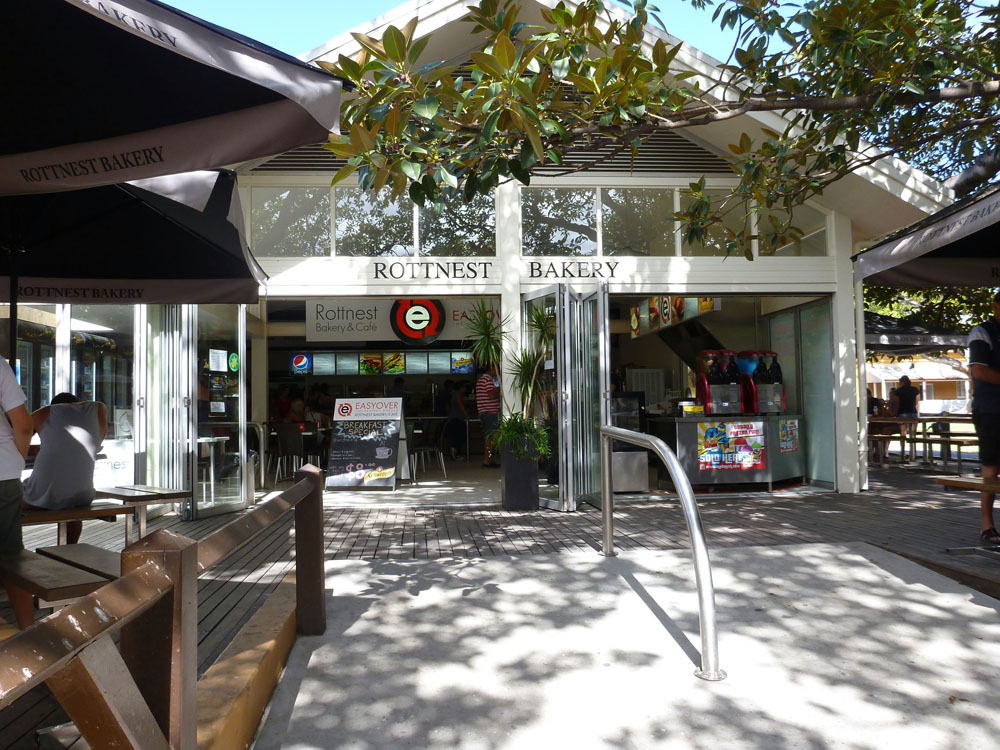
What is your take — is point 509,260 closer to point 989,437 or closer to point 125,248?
point 125,248

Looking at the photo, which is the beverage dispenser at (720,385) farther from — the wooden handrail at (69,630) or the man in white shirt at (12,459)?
the wooden handrail at (69,630)

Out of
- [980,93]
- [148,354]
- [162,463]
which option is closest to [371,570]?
[162,463]

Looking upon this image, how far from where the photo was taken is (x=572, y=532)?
6.18 meters

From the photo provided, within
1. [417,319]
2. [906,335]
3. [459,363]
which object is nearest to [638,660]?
[417,319]

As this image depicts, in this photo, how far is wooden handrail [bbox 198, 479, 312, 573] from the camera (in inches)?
70.7

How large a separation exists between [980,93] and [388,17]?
5380 millimetres

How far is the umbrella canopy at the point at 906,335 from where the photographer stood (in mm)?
12547

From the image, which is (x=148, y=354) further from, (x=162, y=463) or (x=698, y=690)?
(x=698, y=690)

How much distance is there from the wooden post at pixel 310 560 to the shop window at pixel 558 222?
210 inches

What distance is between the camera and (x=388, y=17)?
25.0ft

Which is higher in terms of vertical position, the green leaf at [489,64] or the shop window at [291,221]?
the shop window at [291,221]

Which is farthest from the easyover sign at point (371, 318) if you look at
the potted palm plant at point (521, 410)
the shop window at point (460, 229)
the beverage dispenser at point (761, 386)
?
the beverage dispenser at point (761, 386)

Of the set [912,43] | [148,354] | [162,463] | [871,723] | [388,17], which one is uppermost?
[388,17]

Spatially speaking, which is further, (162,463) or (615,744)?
(162,463)
